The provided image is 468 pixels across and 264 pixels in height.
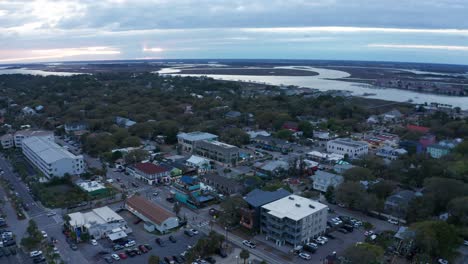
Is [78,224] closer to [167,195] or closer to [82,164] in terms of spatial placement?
[167,195]

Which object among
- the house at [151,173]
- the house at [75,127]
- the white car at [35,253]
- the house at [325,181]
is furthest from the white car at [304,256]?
the house at [75,127]

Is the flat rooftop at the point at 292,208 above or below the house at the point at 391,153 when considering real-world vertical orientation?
above

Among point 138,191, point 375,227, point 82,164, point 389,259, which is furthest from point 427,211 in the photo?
point 82,164

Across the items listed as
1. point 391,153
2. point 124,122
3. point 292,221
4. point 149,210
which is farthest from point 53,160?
point 391,153

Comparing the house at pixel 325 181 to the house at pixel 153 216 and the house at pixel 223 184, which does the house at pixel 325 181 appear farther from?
the house at pixel 153 216

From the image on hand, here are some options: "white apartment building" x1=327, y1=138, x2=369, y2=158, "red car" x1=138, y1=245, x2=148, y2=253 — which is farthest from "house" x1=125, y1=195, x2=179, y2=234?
"white apartment building" x1=327, y1=138, x2=369, y2=158

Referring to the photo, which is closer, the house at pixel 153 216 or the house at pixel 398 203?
the house at pixel 153 216
